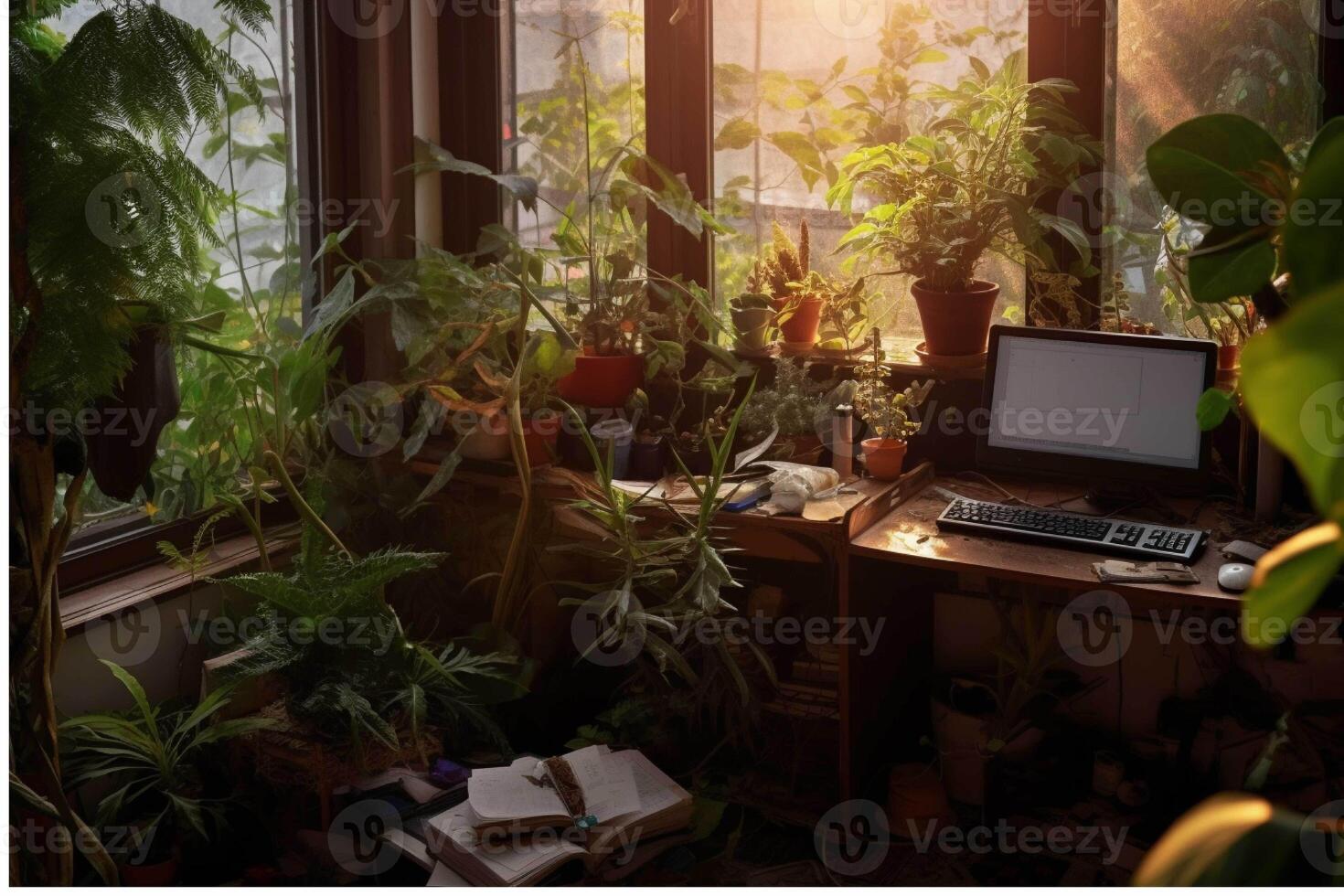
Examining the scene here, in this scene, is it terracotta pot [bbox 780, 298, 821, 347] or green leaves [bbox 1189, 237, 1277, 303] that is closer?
green leaves [bbox 1189, 237, 1277, 303]

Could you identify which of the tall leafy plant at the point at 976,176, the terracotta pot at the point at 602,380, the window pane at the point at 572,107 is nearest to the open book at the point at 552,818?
the terracotta pot at the point at 602,380

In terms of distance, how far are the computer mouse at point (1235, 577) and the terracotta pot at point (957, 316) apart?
2.99 feet

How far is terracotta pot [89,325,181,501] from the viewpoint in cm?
228

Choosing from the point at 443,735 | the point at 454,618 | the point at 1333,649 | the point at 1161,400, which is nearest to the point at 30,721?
the point at 443,735

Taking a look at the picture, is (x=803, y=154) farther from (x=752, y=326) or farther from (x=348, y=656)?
(x=348, y=656)

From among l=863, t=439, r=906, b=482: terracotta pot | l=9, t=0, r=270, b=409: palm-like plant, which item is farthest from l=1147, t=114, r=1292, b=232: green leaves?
l=863, t=439, r=906, b=482: terracotta pot

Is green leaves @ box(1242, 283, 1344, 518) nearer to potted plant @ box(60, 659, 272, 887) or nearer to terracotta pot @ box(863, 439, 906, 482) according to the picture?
potted plant @ box(60, 659, 272, 887)

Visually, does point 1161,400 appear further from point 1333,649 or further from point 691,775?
point 691,775

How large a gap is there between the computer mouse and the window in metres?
2.26

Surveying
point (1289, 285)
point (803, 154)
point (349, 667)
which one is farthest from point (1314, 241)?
point (803, 154)

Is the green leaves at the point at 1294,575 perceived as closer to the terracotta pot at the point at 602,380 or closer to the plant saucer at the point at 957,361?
the plant saucer at the point at 957,361

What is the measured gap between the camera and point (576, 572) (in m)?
3.69

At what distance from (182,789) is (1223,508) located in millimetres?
2403

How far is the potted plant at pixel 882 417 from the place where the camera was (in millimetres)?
3238
